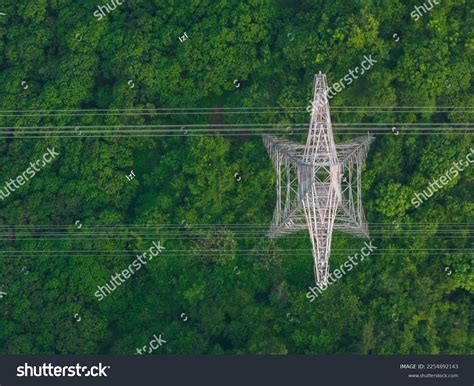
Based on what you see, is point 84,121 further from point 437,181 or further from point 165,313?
point 437,181

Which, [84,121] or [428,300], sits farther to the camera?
[84,121]

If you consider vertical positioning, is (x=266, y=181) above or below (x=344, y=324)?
above

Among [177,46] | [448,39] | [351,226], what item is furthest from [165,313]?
[448,39]

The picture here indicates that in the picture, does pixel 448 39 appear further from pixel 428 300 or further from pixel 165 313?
pixel 165 313

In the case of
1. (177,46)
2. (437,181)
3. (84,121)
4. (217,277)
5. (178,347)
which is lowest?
(178,347)
